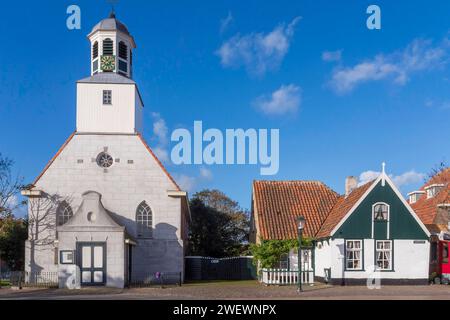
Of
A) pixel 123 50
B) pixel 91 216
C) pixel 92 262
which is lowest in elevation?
pixel 92 262

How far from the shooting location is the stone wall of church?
36.3 meters

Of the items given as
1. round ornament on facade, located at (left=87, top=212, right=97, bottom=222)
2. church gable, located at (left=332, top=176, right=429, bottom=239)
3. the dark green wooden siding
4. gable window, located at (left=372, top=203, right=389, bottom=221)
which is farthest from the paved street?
gable window, located at (left=372, top=203, right=389, bottom=221)

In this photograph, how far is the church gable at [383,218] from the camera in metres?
33.3

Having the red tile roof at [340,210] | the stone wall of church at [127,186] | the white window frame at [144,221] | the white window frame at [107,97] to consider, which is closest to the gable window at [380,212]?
the red tile roof at [340,210]

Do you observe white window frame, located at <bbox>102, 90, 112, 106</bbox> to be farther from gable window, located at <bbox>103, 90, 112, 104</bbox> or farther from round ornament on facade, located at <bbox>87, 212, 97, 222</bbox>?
round ornament on facade, located at <bbox>87, 212, 97, 222</bbox>

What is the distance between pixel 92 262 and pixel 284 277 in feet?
37.7

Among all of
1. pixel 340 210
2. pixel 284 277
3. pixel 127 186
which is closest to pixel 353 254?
pixel 340 210

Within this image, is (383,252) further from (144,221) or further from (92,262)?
(92,262)

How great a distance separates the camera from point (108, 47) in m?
37.6


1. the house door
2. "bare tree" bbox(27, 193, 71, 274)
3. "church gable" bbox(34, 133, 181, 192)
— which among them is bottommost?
the house door

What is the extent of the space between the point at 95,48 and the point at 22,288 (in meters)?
16.3

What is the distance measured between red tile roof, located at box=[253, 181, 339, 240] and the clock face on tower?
514 inches
